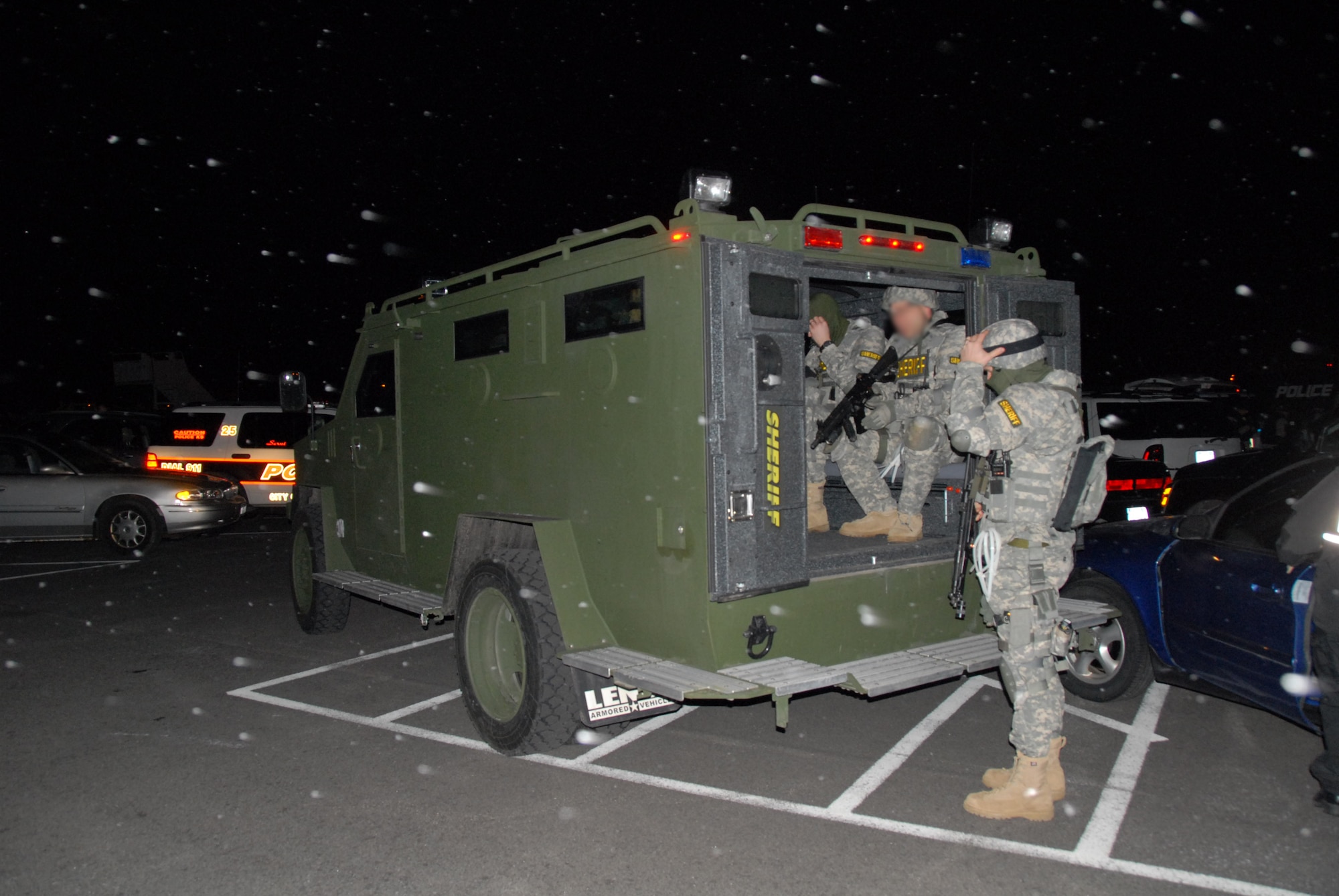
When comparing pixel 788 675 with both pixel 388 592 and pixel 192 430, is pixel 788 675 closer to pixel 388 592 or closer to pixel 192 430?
pixel 388 592

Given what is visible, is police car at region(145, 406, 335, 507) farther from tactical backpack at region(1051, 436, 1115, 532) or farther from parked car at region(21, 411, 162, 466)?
tactical backpack at region(1051, 436, 1115, 532)

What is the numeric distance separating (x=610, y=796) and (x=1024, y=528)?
7.36ft

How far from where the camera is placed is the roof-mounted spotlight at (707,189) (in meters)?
4.05

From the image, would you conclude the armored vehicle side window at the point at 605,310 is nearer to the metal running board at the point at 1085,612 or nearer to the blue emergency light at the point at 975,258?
the blue emergency light at the point at 975,258

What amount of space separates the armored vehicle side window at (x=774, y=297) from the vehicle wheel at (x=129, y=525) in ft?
36.4

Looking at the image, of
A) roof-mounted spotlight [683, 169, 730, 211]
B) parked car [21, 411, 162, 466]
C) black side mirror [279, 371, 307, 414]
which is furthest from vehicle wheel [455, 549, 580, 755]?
parked car [21, 411, 162, 466]

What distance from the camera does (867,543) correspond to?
551cm

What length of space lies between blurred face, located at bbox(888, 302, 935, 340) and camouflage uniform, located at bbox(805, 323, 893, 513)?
0.72ft

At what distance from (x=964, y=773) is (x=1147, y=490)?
6.19 m

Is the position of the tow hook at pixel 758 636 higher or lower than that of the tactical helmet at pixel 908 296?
lower

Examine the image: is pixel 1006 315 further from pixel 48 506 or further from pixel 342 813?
pixel 48 506

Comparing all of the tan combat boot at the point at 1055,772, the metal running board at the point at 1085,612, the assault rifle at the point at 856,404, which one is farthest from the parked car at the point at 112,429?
the tan combat boot at the point at 1055,772

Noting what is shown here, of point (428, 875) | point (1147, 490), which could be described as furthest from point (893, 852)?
point (1147, 490)

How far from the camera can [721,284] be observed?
3877mm
